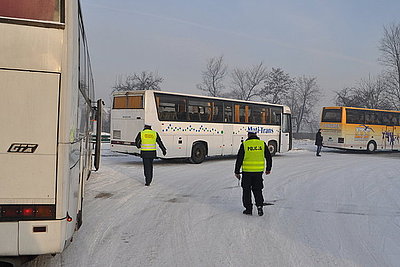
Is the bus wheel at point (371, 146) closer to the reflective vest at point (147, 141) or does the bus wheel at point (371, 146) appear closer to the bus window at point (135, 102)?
the bus window at point (135, 102)

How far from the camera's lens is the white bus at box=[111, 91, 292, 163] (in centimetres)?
1537

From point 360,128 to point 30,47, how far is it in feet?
86.7

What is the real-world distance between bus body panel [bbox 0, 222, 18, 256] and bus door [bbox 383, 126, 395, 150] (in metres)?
28.8

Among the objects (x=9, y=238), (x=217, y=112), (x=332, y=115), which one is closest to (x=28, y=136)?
(x=9, y=238)

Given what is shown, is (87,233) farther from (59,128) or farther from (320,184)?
(320,184)

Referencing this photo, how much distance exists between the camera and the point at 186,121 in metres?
16.5

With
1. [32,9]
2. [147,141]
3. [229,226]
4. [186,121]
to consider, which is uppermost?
[32,9]

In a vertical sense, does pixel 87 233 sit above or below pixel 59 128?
below

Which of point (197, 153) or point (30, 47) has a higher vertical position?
point (30, 47)

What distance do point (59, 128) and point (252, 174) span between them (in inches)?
176

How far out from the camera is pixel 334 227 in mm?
6871

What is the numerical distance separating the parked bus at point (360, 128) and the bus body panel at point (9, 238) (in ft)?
82.5

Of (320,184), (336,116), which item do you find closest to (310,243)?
(320,184)

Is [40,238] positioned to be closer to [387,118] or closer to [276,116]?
[276,116]
